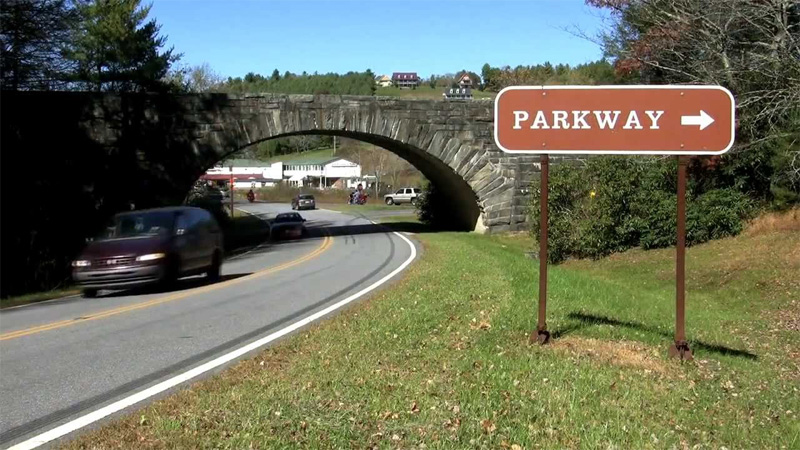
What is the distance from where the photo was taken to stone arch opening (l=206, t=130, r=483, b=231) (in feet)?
108

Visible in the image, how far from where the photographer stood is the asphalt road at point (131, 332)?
22.4ft

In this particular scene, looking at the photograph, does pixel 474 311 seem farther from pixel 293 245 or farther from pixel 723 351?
pixel 293 245

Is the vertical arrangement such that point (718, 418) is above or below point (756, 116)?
below

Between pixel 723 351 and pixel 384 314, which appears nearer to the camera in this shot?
pixel 723 351

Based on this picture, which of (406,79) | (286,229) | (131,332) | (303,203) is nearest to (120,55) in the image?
(286,229)

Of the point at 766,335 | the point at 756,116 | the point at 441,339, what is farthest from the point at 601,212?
the point at 441,339

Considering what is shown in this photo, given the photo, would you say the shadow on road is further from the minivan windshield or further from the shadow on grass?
the shadow on grass

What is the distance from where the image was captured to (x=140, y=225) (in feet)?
55.3

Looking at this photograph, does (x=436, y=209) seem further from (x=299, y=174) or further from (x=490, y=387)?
(x=299, y=174)

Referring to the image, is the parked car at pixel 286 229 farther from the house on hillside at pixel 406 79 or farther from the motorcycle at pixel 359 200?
the house on hillside at pixel 406 79

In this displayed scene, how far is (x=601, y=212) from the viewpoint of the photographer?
23797mm

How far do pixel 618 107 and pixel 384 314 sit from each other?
167 inches

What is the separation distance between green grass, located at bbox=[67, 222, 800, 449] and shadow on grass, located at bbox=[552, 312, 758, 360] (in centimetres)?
4

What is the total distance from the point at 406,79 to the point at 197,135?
14255cm
